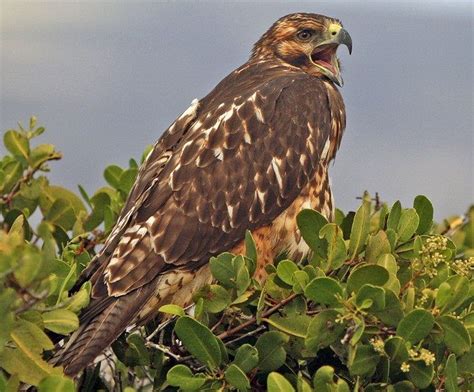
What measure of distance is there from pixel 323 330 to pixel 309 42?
9.48 feet

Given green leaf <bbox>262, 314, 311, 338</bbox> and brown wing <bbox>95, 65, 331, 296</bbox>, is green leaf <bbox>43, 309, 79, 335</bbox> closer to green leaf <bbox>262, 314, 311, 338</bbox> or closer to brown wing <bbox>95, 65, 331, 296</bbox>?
green leaf <bbox>262, 314, 311, 338</bbox>

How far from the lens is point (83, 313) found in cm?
435

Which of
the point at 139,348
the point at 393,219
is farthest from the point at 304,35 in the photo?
the point at 139,348

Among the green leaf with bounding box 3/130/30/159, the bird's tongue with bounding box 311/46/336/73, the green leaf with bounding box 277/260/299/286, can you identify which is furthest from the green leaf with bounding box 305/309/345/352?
the bird's tongue with bounding box 311/46/336/73

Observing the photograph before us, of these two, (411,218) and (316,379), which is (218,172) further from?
(316,379)

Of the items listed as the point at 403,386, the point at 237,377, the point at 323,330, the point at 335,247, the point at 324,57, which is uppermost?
the point at 324,57

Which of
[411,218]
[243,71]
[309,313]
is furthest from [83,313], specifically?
[243,71]

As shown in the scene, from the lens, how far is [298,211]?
16.9ft

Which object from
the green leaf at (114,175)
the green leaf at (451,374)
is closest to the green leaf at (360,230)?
the green leaf at (451,374)

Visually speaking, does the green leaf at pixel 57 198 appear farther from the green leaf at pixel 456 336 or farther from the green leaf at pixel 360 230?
the green leaf at pixel 456 336

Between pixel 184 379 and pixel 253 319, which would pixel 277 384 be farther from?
pixel 253 319

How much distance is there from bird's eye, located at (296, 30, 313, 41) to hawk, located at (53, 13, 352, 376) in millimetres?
492

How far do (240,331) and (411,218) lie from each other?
0.82 metres

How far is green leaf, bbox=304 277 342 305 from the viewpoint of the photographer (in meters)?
3.58
